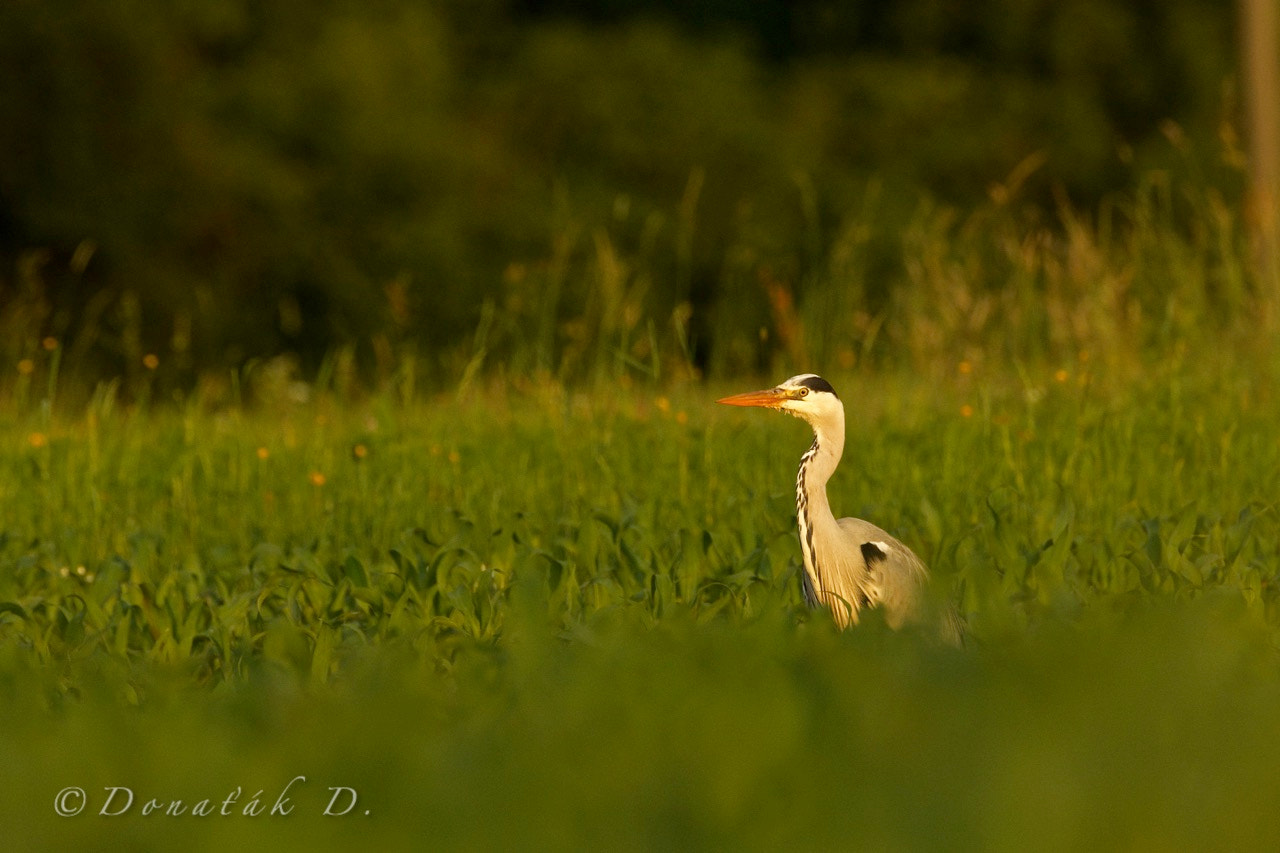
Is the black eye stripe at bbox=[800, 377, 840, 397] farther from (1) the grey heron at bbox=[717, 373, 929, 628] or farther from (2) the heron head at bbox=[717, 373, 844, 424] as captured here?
(1) the grey heron at bbox=[717, 373, 929, 628]

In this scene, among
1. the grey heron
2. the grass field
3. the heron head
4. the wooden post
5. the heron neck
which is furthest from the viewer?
the wooden post

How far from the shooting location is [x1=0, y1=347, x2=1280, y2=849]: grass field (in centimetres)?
239

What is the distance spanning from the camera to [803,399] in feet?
15.8

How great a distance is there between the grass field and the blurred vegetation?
7456mm

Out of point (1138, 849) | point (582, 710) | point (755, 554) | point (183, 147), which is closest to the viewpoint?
point (1138, 849)

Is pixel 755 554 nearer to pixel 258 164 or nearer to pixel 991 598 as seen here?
pixel 991 598

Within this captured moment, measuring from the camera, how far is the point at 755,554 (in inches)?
206

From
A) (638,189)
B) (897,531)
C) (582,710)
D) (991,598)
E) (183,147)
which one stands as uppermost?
(582,710)

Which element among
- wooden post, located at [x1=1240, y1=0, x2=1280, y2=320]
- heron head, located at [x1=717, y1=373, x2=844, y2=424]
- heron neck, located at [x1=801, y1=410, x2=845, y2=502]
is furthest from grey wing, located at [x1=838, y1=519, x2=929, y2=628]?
wooden post, located at [x1=1240, y1=0, x2=1280, y2=320]

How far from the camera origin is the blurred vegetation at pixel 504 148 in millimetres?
17812

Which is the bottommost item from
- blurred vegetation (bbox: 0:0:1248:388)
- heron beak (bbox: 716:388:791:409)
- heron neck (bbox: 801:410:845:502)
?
blurred vegetation (bbox: 0:0:1248:388)

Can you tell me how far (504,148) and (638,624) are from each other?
17.1m

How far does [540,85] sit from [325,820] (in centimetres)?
1979

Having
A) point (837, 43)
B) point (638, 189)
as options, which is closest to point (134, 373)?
point (638, 189)
